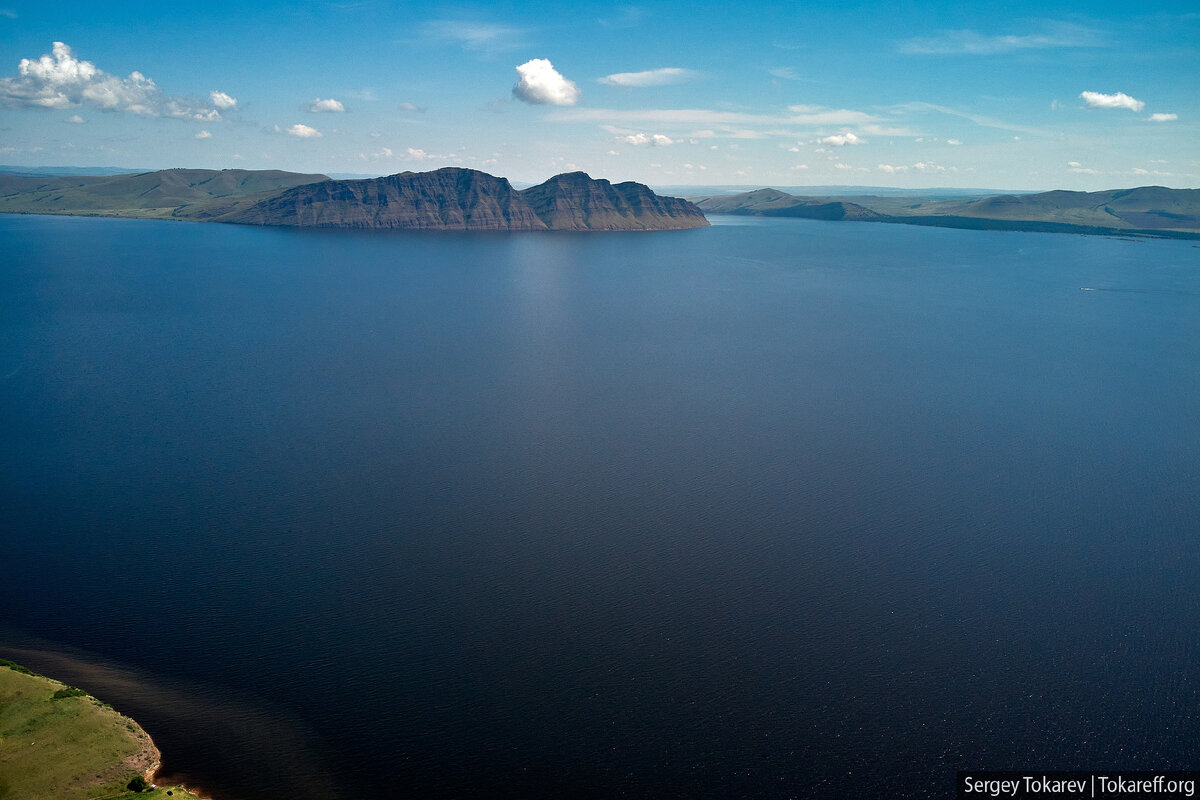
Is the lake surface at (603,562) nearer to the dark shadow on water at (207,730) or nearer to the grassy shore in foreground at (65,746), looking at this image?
the dark shadow on water at (207,730)

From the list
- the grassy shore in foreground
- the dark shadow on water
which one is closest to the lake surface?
the dark shadow on water

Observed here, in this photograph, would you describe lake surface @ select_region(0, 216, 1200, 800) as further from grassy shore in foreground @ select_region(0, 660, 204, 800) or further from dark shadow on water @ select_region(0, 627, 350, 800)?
grassy shore in foreground @ select_region(0, 660, 204, 800)

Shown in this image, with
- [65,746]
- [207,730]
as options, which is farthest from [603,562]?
[65,746]

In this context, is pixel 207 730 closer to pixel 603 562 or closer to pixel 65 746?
pixel 65 746

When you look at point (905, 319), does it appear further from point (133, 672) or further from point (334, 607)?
point (133, 672)

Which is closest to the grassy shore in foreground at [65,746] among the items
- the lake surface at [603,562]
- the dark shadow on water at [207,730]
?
the dark shadow on water at [207,730]
